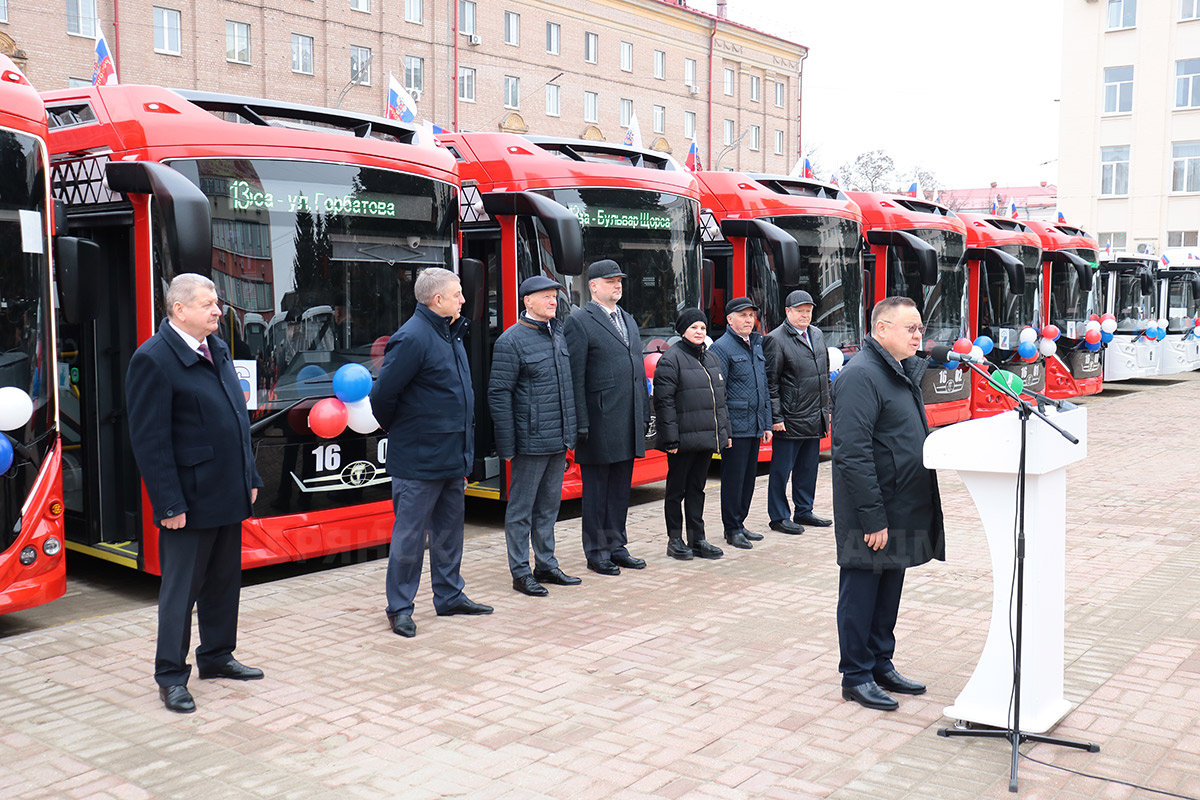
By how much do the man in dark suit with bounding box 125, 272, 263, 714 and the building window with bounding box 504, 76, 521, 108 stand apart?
40.6 metres

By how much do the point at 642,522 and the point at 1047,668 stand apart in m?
5.05

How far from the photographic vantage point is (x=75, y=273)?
6.11 meters

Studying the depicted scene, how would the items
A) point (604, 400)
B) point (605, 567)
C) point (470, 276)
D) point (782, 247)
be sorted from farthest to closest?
point (782, 247) < point (470, 276) < point (605, 567) < point (604, 400)

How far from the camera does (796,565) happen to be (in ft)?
25.6

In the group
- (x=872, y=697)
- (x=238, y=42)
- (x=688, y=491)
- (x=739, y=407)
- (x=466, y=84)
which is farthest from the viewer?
(x=466, y=84)

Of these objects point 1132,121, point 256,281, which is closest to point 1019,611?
point 256,281

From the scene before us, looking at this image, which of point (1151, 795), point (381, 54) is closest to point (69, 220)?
point (1151, 795)

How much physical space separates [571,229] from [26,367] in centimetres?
362

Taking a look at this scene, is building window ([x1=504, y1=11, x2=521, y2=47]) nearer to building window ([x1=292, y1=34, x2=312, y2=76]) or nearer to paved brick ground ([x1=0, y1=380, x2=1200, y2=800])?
building window ([x1=292, y1=34, x2=312, y2=76])

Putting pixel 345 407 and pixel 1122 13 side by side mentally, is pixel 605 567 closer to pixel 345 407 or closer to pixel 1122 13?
pixel 345 407

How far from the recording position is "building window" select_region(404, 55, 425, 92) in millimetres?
40031

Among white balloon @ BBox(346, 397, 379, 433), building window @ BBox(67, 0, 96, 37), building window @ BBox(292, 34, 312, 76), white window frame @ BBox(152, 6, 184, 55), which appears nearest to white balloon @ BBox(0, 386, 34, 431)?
white balloon @ BBox(346, 397, 379, 433)

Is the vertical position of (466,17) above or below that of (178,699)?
above

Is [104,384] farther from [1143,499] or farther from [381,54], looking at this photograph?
[381,54]
